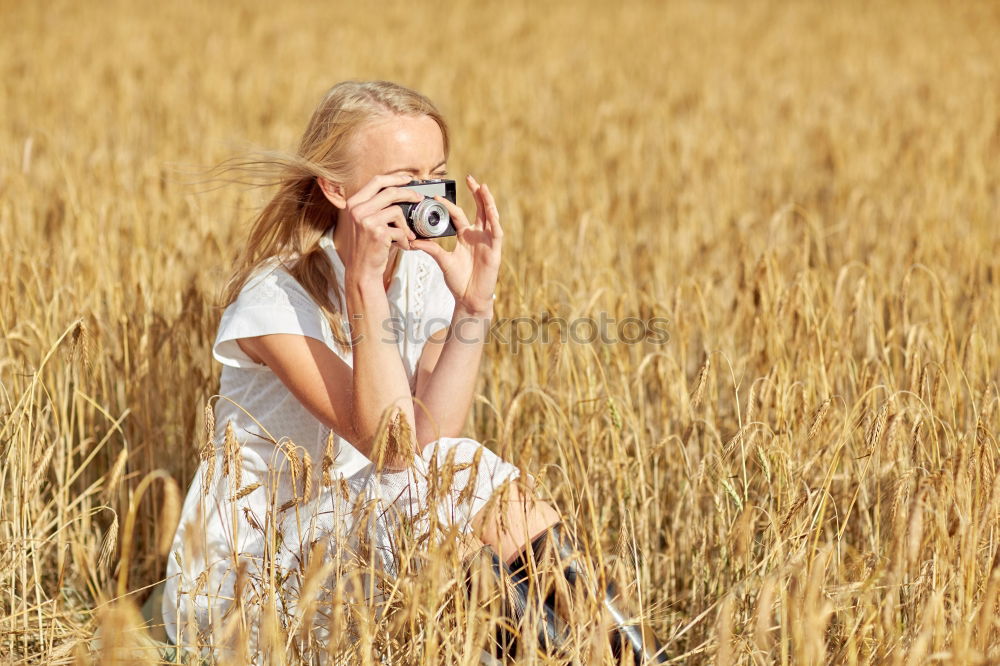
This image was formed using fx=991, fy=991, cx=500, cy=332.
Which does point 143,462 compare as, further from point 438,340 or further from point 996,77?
point 996,77

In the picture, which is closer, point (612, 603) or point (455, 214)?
point (612, 603)

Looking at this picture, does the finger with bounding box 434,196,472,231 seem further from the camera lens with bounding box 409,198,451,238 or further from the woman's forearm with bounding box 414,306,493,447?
the woman's forearm with bounding box 414,306,493,447

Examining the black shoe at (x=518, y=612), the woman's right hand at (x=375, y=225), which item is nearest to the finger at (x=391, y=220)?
the woman's right hand at (x=375, y=225)

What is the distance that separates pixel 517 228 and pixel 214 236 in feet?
2.77

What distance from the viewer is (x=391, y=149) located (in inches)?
58.5

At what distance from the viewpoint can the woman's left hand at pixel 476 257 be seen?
1504 mm

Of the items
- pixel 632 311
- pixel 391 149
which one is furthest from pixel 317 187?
pixel 632 311

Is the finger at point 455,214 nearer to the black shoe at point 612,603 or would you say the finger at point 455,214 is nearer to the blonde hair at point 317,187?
the blonde hair at point 317,187

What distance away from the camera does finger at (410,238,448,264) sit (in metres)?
1.46

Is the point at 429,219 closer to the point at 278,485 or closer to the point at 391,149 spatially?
the point at 391,149

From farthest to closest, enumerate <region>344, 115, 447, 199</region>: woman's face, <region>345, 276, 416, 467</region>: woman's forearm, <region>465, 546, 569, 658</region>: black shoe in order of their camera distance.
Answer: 1. <region>344, 115, 447, 199</region>: woman's face
2. <region>345, 276, 416, 467</region>: woman's forearm
3. <region>465, 546, 569, 658</region>: black shoe

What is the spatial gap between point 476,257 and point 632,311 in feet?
3.17

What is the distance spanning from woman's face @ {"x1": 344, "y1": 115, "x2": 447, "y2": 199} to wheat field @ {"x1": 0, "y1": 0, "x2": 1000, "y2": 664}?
16.2 inches

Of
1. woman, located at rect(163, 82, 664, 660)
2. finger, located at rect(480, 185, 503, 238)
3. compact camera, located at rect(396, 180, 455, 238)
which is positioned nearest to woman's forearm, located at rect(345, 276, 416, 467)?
woman, located at rect(163, 82, 664, 660)
